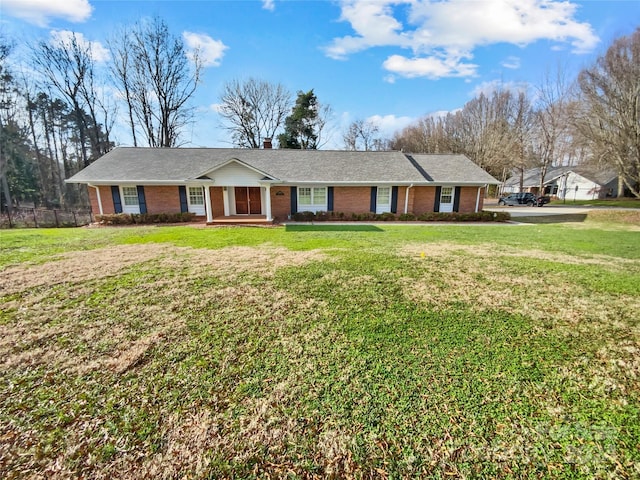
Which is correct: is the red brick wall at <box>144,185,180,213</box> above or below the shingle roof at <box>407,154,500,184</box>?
below

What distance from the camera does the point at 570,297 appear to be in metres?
4.92

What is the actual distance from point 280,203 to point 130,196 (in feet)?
27.6

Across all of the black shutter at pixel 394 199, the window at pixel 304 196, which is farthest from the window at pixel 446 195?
the window at pixel 304 196

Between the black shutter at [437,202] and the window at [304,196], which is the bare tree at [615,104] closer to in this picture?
the black shutter at [437,202]

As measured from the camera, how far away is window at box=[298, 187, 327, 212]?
55.5 ft

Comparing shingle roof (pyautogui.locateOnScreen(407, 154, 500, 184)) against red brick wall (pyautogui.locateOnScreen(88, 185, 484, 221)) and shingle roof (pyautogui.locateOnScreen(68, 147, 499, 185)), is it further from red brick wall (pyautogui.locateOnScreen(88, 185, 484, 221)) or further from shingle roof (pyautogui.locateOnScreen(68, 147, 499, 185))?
red brick wall (pyautogui.locateOnScreen(88, 185, 484, 221))

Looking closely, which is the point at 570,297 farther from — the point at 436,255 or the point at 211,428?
the point at 211,428

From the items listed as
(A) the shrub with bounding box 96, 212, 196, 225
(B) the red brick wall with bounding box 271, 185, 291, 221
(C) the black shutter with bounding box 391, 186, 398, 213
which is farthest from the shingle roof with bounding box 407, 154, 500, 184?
(A) the shrub with bounding box 96, 212, 196, 225

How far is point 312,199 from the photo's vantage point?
55.8ft

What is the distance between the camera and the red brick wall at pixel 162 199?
1581 cm

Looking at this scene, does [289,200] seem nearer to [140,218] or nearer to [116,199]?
[140,218]

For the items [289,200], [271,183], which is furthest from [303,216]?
[271,183]

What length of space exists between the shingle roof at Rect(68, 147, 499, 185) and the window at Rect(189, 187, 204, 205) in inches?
32.0

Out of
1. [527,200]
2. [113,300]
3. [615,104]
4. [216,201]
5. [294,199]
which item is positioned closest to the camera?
[113,300]
